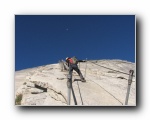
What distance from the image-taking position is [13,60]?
970 cm

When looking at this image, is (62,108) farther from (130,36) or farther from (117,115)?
(130,36)

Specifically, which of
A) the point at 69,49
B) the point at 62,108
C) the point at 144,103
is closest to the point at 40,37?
the point at 69,49

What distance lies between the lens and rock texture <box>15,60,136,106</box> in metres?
9.68

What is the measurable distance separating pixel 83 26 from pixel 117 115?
146cm

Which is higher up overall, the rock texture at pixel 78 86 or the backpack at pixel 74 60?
the backpack at pixel 74 60

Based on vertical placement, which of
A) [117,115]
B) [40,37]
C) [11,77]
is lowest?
[117,115]

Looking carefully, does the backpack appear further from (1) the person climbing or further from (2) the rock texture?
(2) the rock texture

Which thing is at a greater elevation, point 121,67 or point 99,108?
point 121,67

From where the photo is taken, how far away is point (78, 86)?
9875 mm

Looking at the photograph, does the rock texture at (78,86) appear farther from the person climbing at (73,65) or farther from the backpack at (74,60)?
the backpack at (74,60)

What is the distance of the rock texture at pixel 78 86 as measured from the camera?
31.8ft

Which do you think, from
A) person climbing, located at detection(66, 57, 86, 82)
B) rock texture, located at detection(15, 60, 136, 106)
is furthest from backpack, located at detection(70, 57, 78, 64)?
rock texture, located at detection(15, 60, 136, 106)

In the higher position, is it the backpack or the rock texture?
the backpack

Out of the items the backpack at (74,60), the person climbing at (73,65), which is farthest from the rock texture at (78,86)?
the backpack at (74,60)
